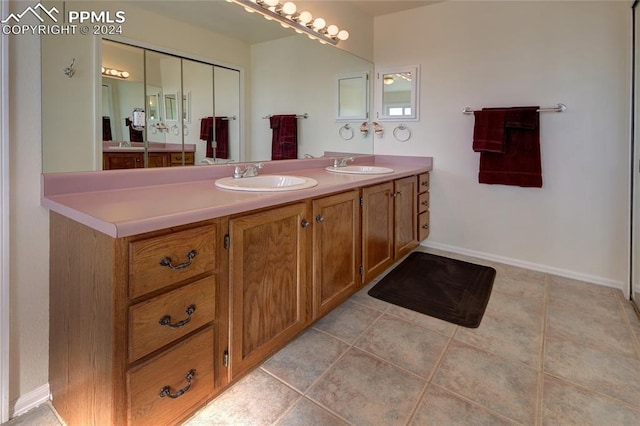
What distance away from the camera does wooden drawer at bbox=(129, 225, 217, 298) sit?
0.94m

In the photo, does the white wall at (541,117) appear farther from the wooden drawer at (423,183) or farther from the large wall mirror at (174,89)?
the large wall mirror at (174,89)

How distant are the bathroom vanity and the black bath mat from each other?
68cm

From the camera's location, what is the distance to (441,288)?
2299 millimetres

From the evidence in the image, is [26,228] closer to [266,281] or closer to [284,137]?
[266,281]

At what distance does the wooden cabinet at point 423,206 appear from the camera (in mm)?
2837

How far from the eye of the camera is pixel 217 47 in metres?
1.77

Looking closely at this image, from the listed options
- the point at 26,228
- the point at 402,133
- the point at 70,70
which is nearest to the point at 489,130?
the point at 402,133

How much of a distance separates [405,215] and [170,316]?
1.95 meters

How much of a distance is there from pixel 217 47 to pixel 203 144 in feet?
1.68

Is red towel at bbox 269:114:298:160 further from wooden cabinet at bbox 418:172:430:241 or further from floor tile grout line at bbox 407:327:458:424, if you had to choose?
floor tile grout line at bbox 407:327:458:424

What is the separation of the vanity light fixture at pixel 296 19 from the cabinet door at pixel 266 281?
1.26 metres

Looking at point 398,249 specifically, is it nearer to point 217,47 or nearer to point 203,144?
point 203,144

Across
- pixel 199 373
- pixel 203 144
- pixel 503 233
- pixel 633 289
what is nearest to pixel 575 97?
pixel 503 233

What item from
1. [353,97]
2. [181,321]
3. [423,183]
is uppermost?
[353,97]
